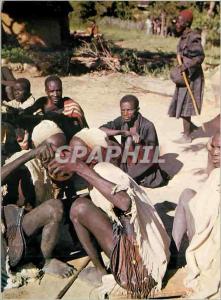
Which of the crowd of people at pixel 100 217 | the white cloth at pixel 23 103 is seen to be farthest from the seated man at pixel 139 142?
the crowd of people at pixel 100 217

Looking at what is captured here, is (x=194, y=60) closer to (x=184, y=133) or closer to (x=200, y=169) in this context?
(x=184, y=133)

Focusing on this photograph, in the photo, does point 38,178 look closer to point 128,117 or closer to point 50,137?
point 50,137

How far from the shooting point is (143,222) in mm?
2975

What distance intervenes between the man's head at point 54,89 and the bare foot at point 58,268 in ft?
6.43

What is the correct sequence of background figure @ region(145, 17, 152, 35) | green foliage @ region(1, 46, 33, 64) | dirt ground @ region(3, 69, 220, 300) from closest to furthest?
dirt ground @ region(3, 69, 220, 300) < green foliage @ region(1, 46, 33, 64) < background figure @ region(145, 17, 152, 35)

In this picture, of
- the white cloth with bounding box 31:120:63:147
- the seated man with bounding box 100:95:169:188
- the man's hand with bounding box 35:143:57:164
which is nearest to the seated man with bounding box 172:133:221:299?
the man's hand with bounding box 35:143:57:164

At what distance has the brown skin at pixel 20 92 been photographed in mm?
5012

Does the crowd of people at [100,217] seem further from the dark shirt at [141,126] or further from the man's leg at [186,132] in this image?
the man's leg at [186,132]

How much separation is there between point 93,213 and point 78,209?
0.10 meters

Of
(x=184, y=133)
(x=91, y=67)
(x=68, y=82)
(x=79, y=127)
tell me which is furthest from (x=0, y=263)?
(x=91, y=67)

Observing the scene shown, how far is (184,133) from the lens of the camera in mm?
6621

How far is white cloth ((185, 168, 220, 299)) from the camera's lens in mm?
2930

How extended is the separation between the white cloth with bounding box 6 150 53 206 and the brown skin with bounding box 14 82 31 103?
1.62 metres

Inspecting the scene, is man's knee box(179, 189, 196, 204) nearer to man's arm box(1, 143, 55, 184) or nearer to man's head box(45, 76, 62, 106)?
man's arm box(1, 143, 55, 184)
